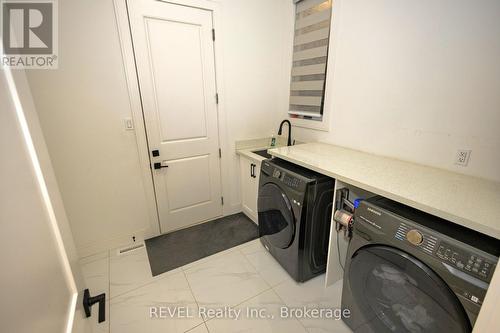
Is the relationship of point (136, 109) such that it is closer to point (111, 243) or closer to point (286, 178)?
point (111, 243)

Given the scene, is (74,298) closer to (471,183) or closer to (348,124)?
(471,183)

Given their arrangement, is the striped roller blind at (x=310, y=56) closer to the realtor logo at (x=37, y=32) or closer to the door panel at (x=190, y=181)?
the door panel at (x=190, y=181)

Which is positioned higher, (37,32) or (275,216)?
(37,32)

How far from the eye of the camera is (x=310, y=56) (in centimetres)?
227

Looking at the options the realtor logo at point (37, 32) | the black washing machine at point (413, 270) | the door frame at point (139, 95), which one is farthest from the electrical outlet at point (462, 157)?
Result: the realtor logo at point (37, 32)

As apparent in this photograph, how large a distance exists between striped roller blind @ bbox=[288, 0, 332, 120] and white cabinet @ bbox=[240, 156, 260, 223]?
30.5 inches

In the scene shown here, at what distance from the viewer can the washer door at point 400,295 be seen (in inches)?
36.1

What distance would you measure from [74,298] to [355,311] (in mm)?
1406

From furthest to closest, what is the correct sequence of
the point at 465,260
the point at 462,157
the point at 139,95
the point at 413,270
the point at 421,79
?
the point at 139,95
the point at 421,79
the point at 462,157
the point at 413,270
the point at 465,260

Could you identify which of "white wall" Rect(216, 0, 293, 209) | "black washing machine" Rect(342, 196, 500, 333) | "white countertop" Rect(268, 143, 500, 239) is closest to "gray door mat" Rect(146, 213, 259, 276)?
"white wall" Rect(216, 0, 293, 209)

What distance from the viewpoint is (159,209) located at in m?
2.34

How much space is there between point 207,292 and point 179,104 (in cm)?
164

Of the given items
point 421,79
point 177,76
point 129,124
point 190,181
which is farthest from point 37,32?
point 421,79

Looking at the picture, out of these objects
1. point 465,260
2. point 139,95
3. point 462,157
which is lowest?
point 465,260
